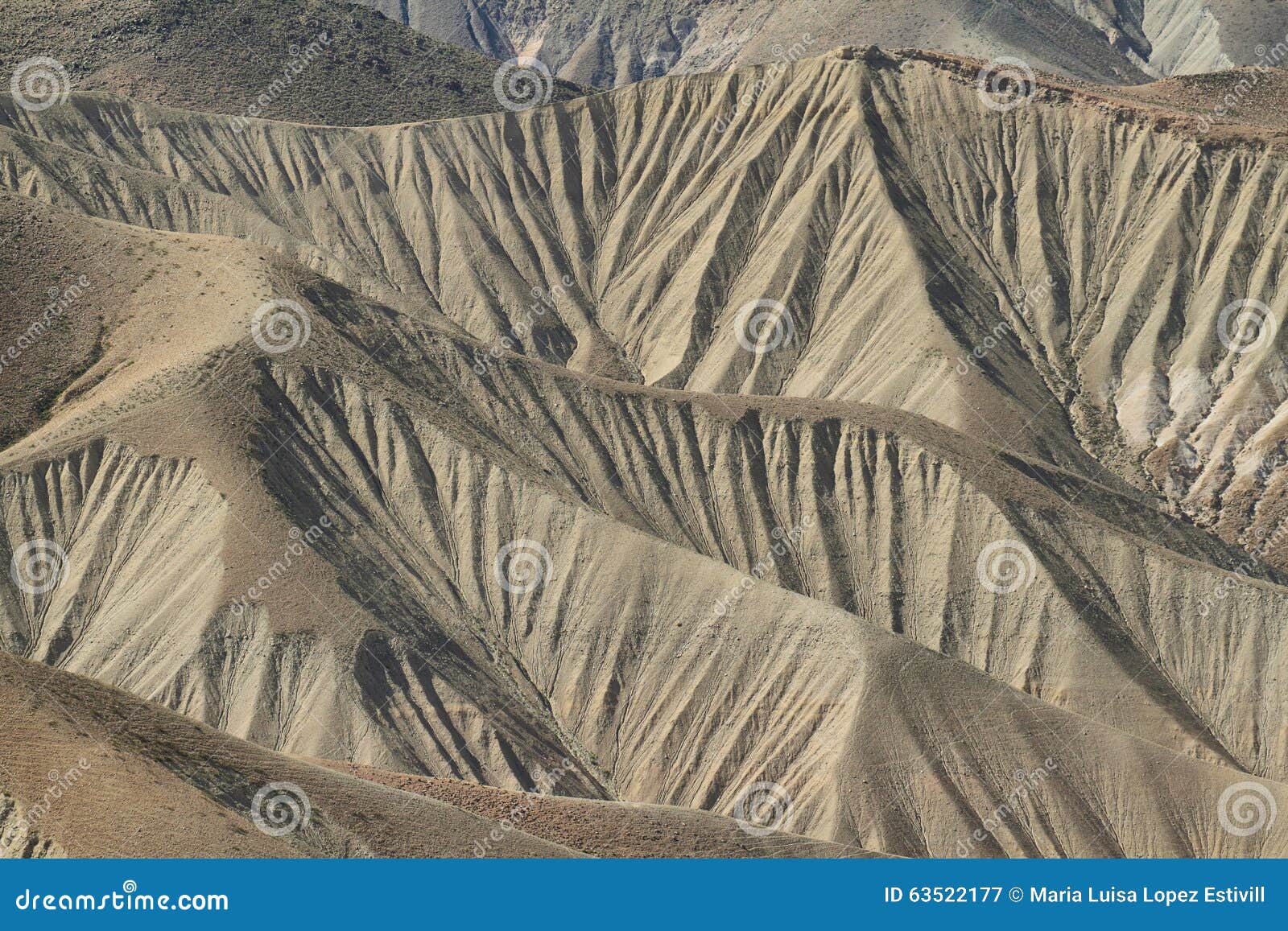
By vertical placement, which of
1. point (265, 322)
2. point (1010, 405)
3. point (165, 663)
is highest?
point (1010, 405)

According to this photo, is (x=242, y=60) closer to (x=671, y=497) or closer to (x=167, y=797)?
(x=671, y=497)

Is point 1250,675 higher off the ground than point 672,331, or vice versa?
point 672,331

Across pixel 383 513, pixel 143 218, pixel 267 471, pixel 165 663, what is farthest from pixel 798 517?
pixel 143 218

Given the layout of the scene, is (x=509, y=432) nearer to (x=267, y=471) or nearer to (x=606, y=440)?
(x=606, y=440)

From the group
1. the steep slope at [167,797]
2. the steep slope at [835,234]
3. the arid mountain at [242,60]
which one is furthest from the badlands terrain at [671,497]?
the arid mountain at [242,60]

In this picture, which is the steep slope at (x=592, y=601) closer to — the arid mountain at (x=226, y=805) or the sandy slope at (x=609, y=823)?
the sandy slope at (x=609, y=823)
